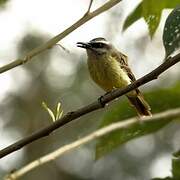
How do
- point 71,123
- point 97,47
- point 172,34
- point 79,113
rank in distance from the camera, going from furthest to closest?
point 71,123 < point 97,47 < point 79,113 < point 172,34

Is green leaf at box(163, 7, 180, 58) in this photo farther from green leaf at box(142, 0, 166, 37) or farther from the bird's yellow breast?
the bird's yellow breast

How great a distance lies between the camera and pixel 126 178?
9867 mm

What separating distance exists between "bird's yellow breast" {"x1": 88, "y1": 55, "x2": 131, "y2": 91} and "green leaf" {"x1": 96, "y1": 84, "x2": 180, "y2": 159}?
2.36 m

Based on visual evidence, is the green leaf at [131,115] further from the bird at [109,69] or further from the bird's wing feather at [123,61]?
the bird's wing feather at [123,61]

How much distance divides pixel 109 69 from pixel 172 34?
2.97 m

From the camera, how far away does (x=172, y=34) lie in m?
1.49

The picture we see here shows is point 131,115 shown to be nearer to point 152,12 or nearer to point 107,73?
point 152,12

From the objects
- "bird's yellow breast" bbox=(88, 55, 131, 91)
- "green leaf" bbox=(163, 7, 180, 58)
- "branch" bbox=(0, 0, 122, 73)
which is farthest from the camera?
"bird's yellow breast" bbox=(88, 55, 131, 91)

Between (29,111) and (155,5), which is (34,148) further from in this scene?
(155,5)

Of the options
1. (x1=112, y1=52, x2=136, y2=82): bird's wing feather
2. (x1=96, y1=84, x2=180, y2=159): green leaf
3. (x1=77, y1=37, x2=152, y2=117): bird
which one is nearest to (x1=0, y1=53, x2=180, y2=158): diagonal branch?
(x1=96, y1=84, x2=180, y2=159): green leaf

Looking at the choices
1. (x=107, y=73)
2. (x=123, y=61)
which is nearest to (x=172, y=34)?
(x=107, y=73)

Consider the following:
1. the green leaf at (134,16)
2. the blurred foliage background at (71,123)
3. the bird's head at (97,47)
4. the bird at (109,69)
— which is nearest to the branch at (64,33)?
the green leaf at (134,16)

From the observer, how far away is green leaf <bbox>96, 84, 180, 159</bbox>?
1.75 meters

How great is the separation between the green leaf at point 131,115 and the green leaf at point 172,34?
0.29 meters
